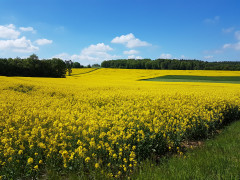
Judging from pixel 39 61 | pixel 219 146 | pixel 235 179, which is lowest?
pixel 219 146

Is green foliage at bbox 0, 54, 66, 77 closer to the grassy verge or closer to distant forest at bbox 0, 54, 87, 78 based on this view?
distant forest at bbox 0, 54, 87, 78

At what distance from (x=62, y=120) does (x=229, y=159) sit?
5.37 m

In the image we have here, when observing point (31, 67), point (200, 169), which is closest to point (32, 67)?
point (31, 67)

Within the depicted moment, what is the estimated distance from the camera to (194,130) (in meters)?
7.21

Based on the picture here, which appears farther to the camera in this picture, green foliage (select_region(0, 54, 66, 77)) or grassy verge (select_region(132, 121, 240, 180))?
green foliage (select_region(0, 54, 66, 77))

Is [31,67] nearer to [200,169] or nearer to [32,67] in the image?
[32,67]

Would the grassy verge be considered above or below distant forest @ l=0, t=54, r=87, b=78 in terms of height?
below

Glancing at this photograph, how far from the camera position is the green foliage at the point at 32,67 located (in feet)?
171

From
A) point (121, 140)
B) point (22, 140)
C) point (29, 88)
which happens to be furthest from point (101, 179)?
point (29, 88)

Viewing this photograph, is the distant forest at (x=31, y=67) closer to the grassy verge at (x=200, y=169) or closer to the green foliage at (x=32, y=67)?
the green foliage at (x=32, y=67)

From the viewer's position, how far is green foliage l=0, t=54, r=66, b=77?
52.2 meters

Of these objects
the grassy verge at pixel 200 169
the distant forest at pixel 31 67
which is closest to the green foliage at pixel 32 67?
the distant forest at pixel 31 67

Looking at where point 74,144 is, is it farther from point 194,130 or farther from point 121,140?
point 194,130

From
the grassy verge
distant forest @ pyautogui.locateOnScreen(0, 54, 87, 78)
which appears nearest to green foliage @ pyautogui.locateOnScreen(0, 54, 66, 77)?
distant forest @ pyautogui.locateOnScreen(0, 54, 87, 78)
